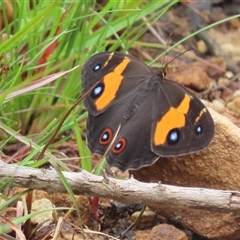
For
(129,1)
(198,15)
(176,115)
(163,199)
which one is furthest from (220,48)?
(163,199)

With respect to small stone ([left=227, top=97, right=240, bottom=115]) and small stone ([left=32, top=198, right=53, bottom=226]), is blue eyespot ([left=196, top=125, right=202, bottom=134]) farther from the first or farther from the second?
small stone ([left=227, top=97, right=240, bottom=115])

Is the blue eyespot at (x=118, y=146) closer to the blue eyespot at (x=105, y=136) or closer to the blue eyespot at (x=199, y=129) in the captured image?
the blue eyespot at (x=105, y=136)

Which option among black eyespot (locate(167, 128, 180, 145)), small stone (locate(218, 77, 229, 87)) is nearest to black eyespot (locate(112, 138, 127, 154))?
black eyespot (locate(167, 128, 180, 145))

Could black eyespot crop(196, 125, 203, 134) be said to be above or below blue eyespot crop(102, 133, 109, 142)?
below

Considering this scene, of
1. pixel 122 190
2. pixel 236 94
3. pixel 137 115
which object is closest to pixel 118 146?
pixel 137 115

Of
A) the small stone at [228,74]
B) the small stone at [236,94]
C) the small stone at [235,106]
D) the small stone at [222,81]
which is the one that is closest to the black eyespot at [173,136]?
the small stone at [235,106]

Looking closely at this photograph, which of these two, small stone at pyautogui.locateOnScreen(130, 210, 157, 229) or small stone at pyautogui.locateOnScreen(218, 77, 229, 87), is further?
small stone at pyautogui.locateOnScreen(218, 77, 229, 87)
